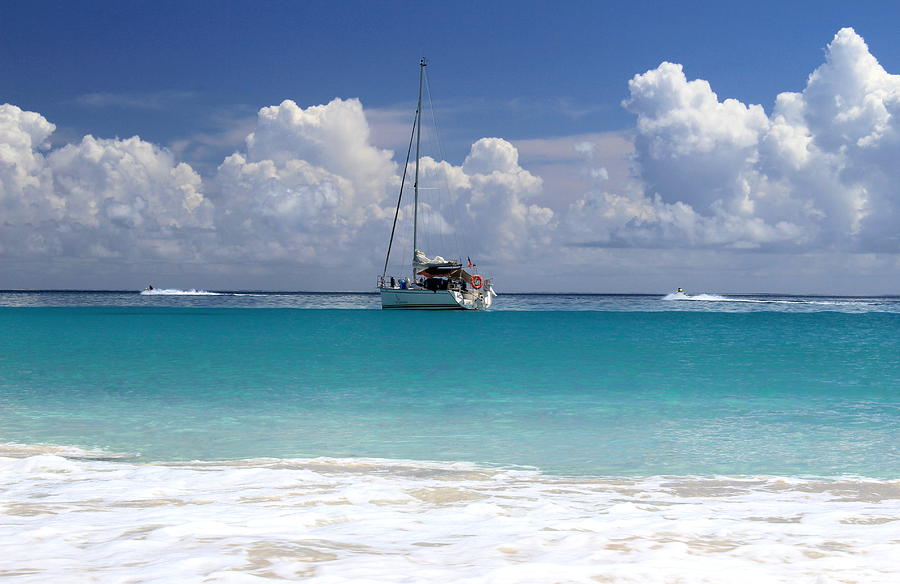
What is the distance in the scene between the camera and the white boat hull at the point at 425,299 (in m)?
108

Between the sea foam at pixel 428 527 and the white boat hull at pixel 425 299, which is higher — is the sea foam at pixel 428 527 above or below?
below

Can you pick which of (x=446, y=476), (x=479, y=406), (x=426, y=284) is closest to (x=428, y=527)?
(x=446, y=476)

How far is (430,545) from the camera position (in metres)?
7.10

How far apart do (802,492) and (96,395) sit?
70.2 feet

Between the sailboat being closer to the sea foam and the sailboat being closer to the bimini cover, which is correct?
the bimini cover

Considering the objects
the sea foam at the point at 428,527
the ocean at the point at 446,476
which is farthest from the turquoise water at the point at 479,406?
the sea foam at the point at 428,527

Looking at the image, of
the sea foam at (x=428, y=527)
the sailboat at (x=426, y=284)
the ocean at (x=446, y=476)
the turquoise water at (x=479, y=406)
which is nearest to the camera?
the sea foam at (x=428, y=527)

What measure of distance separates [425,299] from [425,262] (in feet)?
17.8

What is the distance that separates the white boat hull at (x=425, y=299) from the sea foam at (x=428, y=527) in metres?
95.8

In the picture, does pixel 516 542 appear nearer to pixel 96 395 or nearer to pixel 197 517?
pixel 197 517

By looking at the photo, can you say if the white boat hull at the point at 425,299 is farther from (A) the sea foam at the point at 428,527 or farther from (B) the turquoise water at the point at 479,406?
(A) the sea foam at the point at 428,527

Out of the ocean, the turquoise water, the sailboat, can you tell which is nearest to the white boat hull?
the sailboat

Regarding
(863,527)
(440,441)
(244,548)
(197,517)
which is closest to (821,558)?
(863,527)

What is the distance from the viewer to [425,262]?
108m
